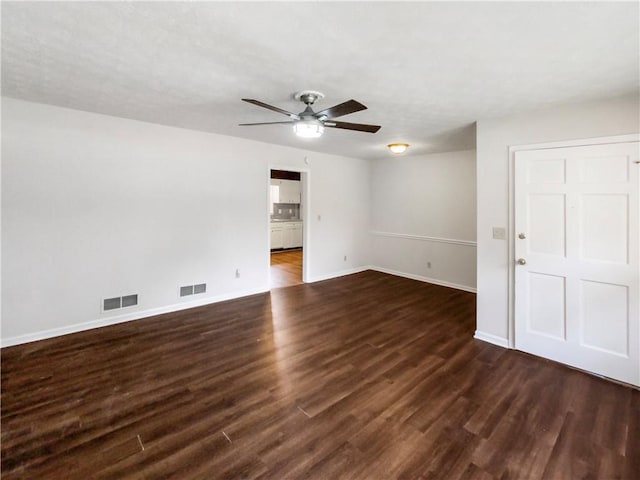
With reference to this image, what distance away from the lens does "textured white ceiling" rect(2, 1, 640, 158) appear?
1.57 metres

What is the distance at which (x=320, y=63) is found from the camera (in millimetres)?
2088

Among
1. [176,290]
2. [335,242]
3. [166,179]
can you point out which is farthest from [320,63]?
[335,242]

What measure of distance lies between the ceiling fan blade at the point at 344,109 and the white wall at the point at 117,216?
2371 mm

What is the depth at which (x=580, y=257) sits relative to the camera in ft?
9.02

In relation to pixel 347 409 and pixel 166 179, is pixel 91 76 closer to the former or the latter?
pixel 166 179

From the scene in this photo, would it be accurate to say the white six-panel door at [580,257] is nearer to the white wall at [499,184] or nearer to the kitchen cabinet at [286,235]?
the white wall at [499,184]

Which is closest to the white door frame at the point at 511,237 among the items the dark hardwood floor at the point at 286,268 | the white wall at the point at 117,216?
the white wall at the point at 117,216

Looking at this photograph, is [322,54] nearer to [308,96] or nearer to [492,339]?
[308,96]

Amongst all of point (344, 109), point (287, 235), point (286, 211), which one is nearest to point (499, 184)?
point (344, 109)

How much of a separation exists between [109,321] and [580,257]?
5.08 metres

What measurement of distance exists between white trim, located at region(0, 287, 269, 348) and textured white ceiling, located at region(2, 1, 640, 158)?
2411 mm

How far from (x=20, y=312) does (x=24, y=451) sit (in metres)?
1.94

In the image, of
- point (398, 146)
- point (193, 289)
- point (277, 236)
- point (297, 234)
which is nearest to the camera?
point (193, 289)


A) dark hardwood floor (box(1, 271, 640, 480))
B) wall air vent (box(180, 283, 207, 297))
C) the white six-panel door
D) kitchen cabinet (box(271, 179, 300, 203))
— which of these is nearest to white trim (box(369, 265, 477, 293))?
dark hardwood floor (box(1, 271, 640, 480))
